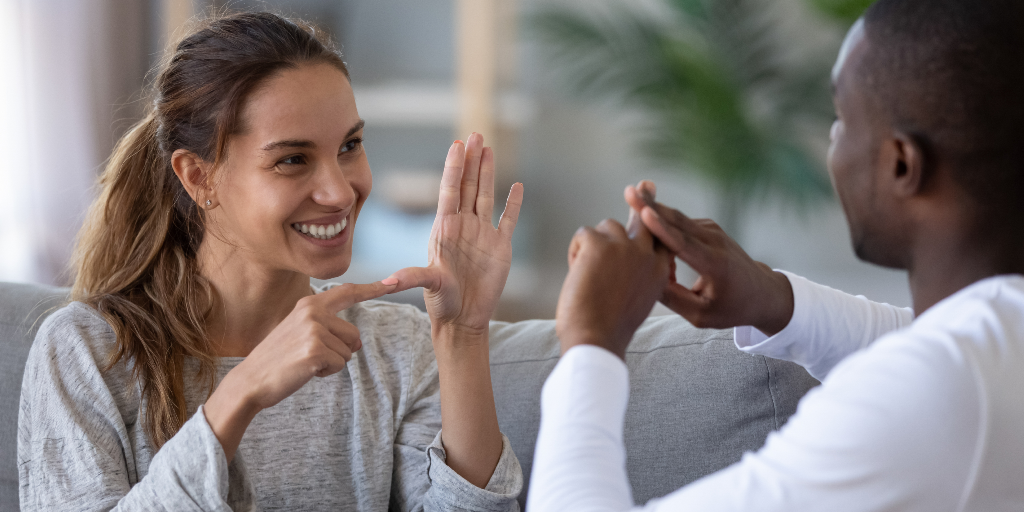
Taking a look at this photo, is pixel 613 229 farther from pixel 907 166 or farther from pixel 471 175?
pixel 471 175

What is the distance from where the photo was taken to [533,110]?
3426 millimetres

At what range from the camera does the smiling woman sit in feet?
3.81

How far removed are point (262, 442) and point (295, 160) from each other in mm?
428

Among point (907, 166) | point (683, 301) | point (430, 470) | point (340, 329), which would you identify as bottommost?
point (430, 470)

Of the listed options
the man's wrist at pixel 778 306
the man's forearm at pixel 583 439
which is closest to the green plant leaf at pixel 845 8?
the man's wrist at pixel 778 306

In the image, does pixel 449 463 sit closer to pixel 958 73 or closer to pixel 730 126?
pixel 958 73

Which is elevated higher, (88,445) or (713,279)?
(713,279)

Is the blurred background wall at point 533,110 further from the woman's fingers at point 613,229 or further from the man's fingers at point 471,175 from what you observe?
the woman's fingers at point 613,229

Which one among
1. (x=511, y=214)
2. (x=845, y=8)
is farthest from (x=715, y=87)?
(x=511, y=214)

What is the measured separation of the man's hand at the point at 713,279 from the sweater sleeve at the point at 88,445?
575mm

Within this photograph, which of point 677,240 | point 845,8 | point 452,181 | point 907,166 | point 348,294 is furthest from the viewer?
point 845,8

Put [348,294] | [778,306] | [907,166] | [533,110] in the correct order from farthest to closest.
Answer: [533,110]
[348,294]
[778,306]
[907,166]

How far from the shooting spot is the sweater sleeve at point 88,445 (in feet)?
3.24

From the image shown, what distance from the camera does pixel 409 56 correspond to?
3574 millimetres
